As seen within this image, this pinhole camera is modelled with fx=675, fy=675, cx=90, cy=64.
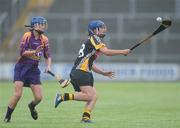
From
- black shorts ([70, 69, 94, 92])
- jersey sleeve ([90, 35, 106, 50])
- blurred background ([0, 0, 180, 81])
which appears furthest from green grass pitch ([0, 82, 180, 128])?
blurred background ([0, 0, 180, 81])

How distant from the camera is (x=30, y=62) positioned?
14430 mm

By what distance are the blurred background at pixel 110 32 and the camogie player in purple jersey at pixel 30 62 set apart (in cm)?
2195

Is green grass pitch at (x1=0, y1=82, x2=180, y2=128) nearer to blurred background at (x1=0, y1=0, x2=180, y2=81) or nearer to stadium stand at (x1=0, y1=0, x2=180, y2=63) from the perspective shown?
blurred background at (x1=0, y1=0, x2=180, y2=81)

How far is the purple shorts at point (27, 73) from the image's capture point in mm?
14336

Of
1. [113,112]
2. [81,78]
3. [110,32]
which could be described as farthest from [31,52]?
[110,32]

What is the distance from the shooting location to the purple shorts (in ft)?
Result: 47.0

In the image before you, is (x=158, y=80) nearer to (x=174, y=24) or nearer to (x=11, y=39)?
(x=174, y=24)

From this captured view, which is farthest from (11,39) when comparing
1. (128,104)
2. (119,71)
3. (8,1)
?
(128,104)

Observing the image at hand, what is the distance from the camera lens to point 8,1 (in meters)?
40.4

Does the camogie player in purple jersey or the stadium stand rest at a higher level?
the camogie player in purple jersey

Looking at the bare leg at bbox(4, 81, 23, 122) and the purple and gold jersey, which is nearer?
the bare leg at bbox(4, 81, 23, 122)

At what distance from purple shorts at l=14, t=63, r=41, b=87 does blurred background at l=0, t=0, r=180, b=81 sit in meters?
21.9

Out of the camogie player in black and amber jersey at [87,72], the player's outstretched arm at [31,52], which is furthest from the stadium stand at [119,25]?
the player's outstretched arm at [31,52]

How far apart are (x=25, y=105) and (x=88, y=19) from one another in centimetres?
2058
